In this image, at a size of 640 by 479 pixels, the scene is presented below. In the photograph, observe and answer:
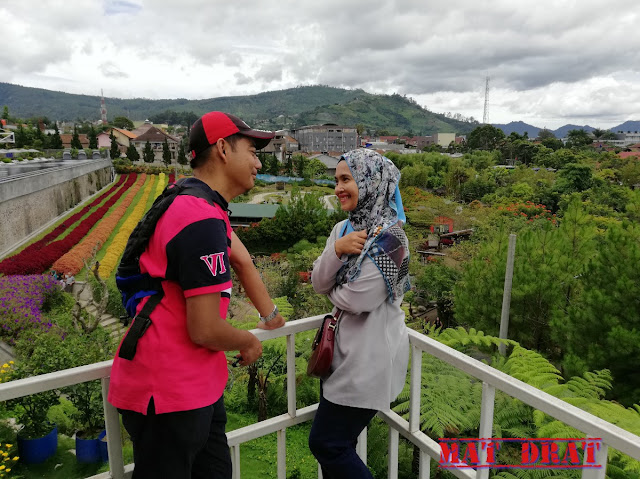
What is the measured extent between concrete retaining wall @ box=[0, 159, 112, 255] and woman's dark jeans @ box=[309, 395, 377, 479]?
740 inches

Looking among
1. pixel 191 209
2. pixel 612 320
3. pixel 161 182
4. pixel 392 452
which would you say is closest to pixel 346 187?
pixel 191 209

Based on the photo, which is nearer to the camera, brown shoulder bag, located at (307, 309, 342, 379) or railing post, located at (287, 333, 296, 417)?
brown shoulder bag, located at (307, 309, 342, 379)

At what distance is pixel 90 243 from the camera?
1902cm

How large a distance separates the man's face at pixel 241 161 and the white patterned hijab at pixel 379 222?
474 millimetres

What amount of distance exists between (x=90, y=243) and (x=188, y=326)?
20.2m

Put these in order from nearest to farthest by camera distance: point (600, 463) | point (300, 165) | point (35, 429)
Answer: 1. point (600, 463)
2. point (35, 429)
3. point (300, 165)

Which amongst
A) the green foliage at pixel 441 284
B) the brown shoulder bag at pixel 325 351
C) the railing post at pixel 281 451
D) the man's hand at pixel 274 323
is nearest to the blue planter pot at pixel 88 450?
the railing post at pixel 281 451

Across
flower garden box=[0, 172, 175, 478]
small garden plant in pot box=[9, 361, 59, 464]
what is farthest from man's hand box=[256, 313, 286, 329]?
small garden plant in pot box=[9, 361, 59, 464]

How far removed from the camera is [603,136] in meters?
97.5

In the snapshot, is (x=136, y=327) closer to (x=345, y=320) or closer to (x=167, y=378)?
(x=167, y=378)

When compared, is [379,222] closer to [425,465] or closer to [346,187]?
[346,187]

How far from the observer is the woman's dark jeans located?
5.79 ft

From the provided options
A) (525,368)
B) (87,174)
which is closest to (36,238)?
(87,174)

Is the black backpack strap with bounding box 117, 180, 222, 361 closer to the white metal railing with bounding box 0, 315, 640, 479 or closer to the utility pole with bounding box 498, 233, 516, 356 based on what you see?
the white metal railing with bounding box 0, 315, 640, 479
